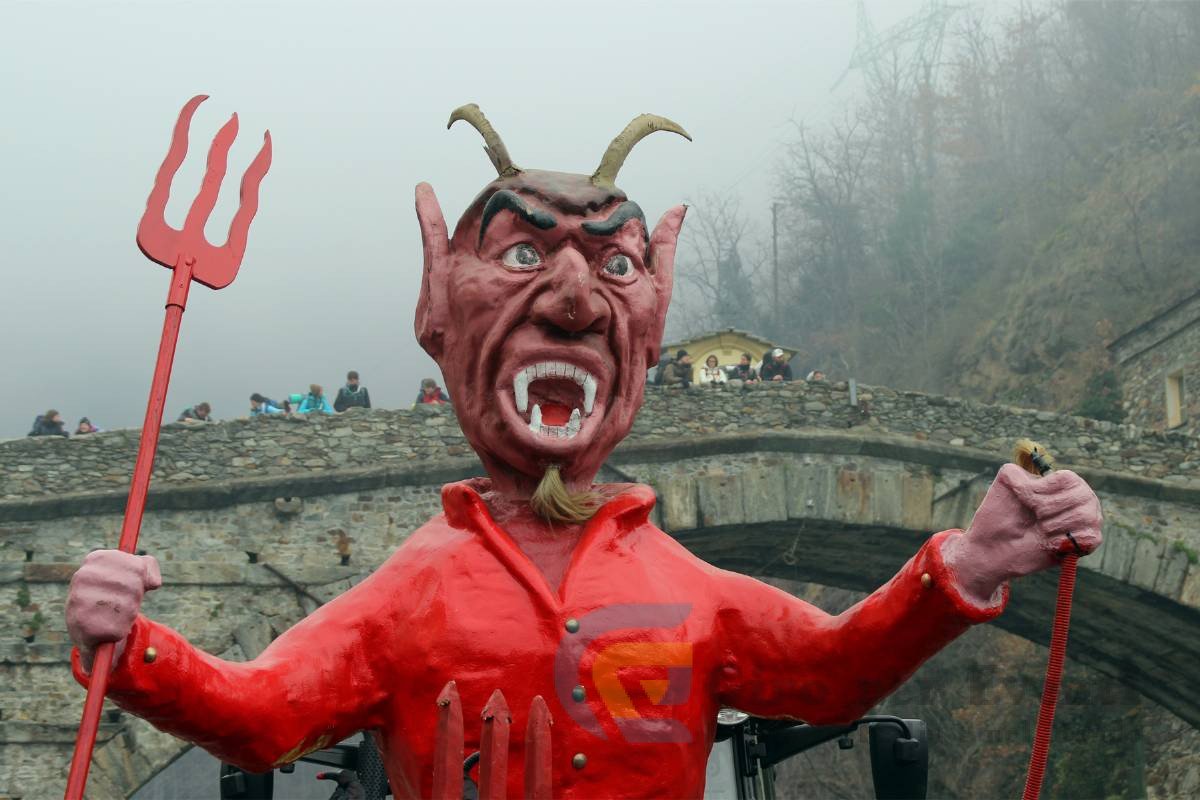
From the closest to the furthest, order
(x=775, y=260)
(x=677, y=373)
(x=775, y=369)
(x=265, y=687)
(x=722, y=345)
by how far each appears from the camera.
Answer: (x=265, y=687) < (x=677, y=373) < (x=775, y=369) < (x=722, y=345) < (x=775, y=260)

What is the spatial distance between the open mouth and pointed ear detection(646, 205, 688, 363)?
27cm

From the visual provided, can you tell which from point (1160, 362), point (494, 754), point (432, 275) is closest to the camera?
point (494, 754)

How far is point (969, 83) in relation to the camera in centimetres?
3816

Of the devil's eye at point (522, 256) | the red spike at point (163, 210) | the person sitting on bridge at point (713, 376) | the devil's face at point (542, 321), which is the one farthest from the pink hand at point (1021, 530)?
the person sitting on bridge at point (713, 376)

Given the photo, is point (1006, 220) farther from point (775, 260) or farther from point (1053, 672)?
point (1053, 672)

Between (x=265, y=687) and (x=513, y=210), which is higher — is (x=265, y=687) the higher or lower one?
the lower one

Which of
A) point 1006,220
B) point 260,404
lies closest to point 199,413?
point 260,404

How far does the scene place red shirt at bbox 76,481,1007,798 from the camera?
282 centimetres

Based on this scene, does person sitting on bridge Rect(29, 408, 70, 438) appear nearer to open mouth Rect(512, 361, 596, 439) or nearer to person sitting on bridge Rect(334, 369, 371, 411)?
person sitting on bridge Rect(334, 369, 371, 411)

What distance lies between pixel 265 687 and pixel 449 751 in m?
0.68

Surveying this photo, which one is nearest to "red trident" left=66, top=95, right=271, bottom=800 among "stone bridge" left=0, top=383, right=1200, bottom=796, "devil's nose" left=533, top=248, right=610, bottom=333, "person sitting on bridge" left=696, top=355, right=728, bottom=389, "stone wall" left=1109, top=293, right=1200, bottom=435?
"devil's nose" left=533, top=248, right=610, bottom=333

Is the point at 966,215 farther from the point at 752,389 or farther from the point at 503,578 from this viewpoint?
the point at 503,578

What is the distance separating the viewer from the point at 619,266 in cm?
325

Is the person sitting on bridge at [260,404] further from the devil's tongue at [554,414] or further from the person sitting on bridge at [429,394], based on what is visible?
the devil's tongue at [554,414]
